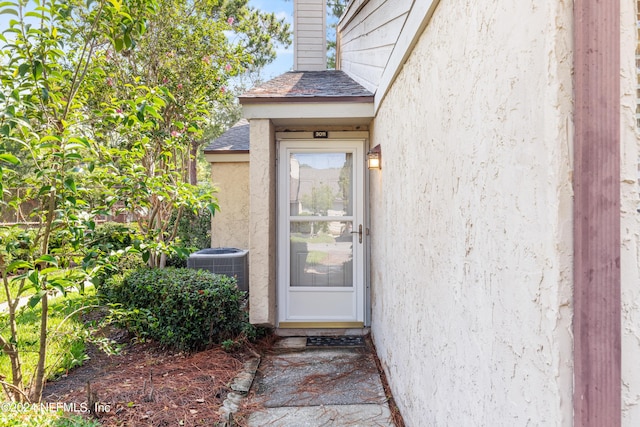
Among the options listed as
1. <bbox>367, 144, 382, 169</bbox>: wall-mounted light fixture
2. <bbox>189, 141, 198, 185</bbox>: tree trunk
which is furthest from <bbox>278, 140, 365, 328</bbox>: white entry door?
<bbox>189, 141, 198, 185</bbox>: tree trunk

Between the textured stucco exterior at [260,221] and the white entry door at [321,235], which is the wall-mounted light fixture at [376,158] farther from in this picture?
the textured stucco exterior at [260,221]

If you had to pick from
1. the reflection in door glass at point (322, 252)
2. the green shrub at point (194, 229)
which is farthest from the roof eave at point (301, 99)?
the green shrub at point (194, 229)

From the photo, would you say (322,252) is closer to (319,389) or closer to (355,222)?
(355,222)

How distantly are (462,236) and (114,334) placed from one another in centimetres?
510

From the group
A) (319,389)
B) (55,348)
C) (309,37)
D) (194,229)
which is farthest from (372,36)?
(194,229)

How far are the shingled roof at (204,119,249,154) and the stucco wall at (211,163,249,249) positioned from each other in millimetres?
310

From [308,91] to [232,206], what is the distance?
4051 millimetres

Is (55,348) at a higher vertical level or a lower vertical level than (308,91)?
lower

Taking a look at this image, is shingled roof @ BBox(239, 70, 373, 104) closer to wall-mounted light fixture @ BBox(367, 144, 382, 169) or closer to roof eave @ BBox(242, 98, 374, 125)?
roof eave @ BBox(242, 98, 374, 125)

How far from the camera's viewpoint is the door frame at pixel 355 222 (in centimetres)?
510

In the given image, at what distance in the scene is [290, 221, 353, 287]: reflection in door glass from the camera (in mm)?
5156

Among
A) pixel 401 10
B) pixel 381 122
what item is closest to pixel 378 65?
pixel 381 122

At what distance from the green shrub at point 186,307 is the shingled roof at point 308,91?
231 centimetres

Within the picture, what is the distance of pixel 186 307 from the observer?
166 inches
